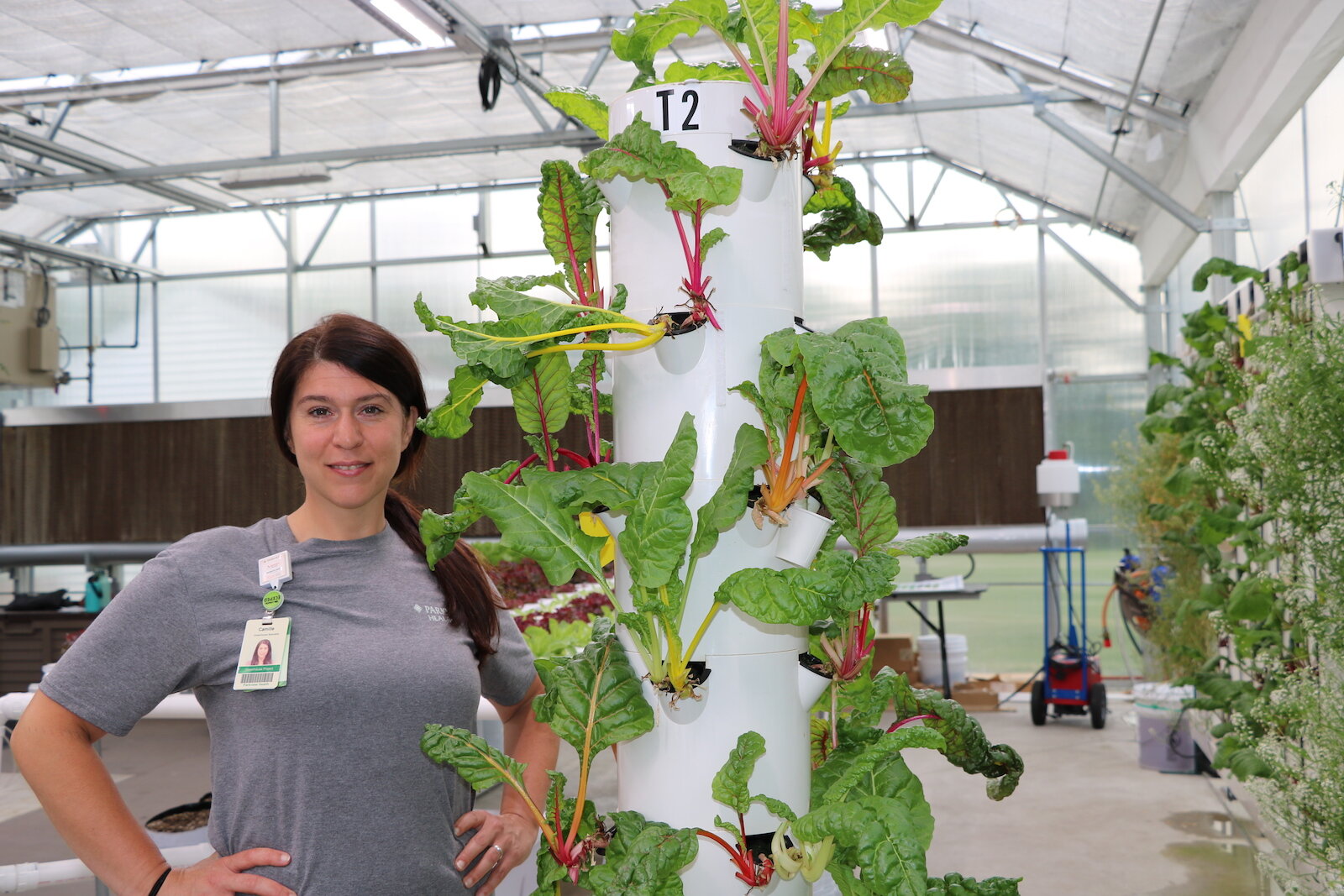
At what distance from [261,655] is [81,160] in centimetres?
876

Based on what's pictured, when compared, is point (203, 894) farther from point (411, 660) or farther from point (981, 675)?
point (981, 675)

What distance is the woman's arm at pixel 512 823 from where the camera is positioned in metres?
1.68

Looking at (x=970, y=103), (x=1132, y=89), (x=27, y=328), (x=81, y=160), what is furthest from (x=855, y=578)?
(x=27, y=328)

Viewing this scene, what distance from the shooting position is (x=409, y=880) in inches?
62.5

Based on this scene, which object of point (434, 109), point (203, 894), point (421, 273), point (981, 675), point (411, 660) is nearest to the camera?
point (203, 894)

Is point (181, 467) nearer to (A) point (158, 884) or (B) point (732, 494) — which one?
(A) point (158, 884)

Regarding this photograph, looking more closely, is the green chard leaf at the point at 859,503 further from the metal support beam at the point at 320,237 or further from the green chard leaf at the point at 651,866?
the metal support beam at the point at 320,237

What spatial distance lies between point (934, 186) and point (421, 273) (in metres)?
5.36

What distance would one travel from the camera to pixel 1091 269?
9984 mm

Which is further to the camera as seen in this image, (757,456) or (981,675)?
(981,675)

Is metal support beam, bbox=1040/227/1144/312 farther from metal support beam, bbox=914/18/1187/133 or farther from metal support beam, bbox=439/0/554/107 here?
metal support beam, bbox=439/0/554/107

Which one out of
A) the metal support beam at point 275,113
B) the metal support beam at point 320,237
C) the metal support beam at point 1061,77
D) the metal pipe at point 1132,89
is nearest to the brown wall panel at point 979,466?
the metal pipe at point 1132,89

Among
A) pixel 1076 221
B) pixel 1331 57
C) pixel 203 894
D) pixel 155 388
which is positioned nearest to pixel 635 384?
pixel 203 894

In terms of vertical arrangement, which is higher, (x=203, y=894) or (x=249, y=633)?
(x=249, y=633)
